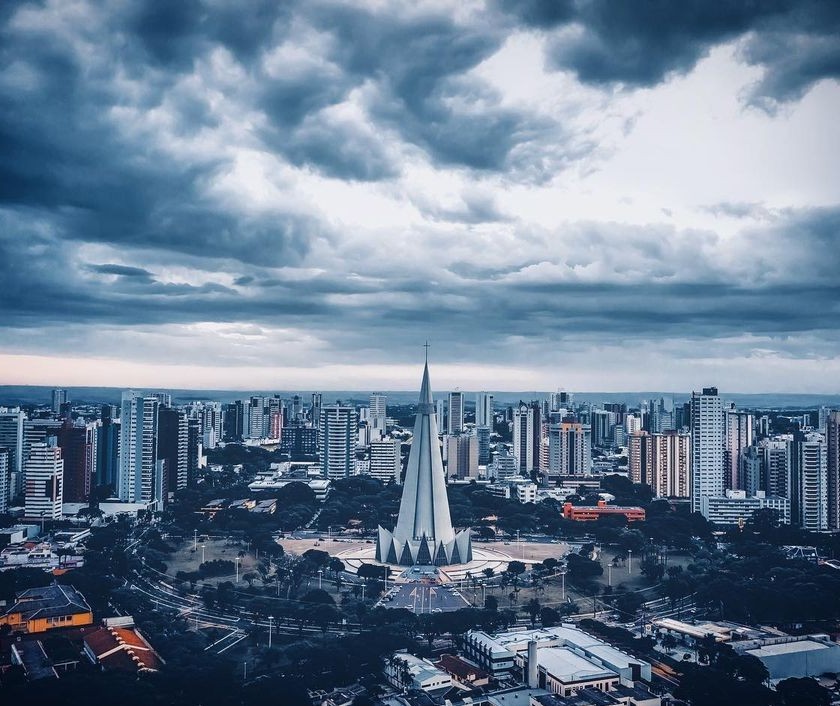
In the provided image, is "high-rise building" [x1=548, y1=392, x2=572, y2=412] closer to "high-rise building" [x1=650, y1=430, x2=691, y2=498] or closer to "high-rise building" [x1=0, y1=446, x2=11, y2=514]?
"high-rise building" [x1=650, y1=430, x2=691, y2=498]

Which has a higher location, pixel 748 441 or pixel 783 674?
pixel 748 441

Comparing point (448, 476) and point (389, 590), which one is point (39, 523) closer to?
point (389, 590)

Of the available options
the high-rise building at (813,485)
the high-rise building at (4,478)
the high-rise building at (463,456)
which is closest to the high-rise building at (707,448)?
the high-rise building at (813,485)

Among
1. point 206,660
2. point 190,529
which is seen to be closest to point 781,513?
point 190,529

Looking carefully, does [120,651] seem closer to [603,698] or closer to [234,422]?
[603,698]

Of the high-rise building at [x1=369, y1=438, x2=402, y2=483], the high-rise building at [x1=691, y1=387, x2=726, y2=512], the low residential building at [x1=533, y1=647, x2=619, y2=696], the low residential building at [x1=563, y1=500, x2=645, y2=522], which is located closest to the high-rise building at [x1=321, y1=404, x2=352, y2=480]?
the high-rise building at [x1=369, y1=438, x2=402, y2=483]

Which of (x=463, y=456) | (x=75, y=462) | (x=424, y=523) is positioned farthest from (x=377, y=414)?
(x=424, y=523)

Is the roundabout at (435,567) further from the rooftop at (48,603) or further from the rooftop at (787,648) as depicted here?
the rooftop at (787,648)
